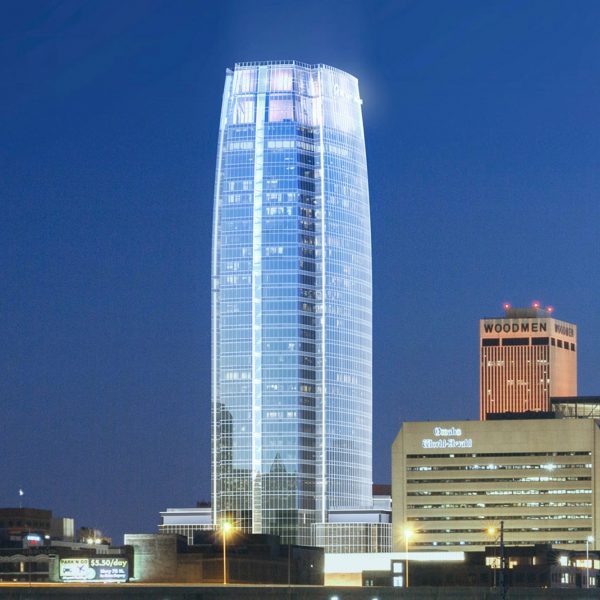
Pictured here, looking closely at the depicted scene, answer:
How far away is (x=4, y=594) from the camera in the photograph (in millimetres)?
180875

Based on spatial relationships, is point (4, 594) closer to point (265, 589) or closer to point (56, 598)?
point (56, 598)

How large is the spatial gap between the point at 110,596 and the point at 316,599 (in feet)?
74.3

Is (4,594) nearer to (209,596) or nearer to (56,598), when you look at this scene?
(56,598)

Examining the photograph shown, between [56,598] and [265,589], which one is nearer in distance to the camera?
[56,598]

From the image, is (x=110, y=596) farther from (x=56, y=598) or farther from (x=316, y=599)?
(x=316, y=599)

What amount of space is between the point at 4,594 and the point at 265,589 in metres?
28.2

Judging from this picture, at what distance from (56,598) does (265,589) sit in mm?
22492

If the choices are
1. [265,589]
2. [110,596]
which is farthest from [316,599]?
[110,596]

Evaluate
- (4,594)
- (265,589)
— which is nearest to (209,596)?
(265,589)

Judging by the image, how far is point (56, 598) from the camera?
18475 centimetres

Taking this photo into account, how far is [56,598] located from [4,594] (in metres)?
5.77

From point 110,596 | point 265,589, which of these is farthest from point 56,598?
point 265,589

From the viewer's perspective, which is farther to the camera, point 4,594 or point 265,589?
point 265,589

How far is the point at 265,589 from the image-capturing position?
197000 mm
